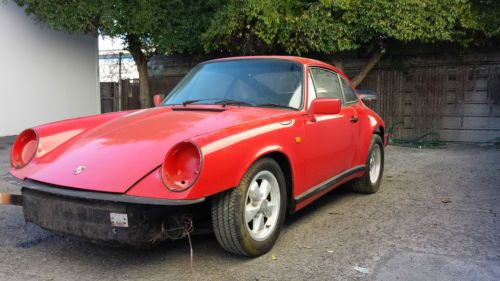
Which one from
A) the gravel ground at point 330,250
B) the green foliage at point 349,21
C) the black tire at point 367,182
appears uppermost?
the green foliage at point 349,21

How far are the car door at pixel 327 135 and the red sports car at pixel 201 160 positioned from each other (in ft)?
0.04

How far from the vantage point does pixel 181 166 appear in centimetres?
274

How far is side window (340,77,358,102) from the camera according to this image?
16.6ft

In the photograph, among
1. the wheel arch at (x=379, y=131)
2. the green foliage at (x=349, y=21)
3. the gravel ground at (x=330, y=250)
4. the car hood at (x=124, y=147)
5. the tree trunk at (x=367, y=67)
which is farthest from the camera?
the tree trunk at (x=367, y=67)

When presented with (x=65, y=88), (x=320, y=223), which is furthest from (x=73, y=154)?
(x=65, y=88)

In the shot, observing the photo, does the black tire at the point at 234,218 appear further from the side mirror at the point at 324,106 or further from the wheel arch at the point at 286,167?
the side mirror at the point at 324,106

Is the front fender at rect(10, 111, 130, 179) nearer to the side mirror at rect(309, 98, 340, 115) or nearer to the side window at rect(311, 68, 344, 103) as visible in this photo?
the side mirror at rect(309, 98, 340, 115)

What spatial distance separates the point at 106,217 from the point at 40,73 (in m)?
11.6

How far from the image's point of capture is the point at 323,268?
10.1ft

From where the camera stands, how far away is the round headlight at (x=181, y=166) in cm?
A: 266

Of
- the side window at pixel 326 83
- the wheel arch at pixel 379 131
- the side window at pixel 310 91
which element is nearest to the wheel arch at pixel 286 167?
the side window at pixel 310 91

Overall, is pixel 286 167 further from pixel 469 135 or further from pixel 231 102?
pixel 469 135

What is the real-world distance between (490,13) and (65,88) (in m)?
11.9

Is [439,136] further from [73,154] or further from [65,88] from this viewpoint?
[65,88]
